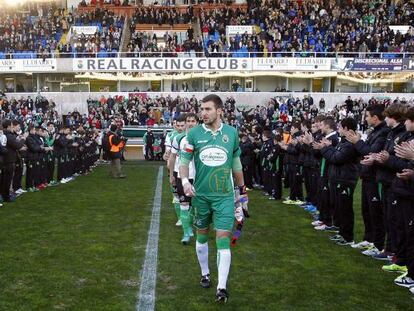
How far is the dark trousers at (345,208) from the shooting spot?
8672mm

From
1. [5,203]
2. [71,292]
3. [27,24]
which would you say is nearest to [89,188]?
[5,203]

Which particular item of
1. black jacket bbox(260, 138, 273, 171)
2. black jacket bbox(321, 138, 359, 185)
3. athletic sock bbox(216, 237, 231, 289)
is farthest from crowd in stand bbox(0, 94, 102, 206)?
athletic sock bbox(216, 237, 231, 289)

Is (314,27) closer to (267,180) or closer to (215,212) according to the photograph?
(267,180)

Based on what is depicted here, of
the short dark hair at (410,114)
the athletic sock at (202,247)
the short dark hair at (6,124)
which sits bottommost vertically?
the athletic sock at (202,247)

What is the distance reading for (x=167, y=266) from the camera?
23.8 ft

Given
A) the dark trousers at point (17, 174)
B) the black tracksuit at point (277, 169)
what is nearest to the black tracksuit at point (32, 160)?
the dark trousers at point (17, 174)

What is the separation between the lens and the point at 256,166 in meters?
17.5

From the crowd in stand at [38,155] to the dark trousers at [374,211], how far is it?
25.4 feet

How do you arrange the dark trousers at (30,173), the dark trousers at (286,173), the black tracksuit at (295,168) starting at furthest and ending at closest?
the dark trousers at (30,173), the dark trousers at (286,173), the black tracksuit at (295,168)

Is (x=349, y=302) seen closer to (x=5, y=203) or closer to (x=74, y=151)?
(x=5, y=203)

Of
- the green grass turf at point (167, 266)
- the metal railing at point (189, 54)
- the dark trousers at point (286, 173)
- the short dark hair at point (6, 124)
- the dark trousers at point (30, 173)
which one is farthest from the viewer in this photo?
the metal railing at point (189, 54)

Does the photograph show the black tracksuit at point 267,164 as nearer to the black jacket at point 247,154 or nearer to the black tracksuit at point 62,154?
the black jacket at point 247,154

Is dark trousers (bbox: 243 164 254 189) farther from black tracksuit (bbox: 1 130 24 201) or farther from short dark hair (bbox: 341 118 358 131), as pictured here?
short dark hair (bbox: 341 118 358 131)

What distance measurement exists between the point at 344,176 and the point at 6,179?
7851 millimetres
